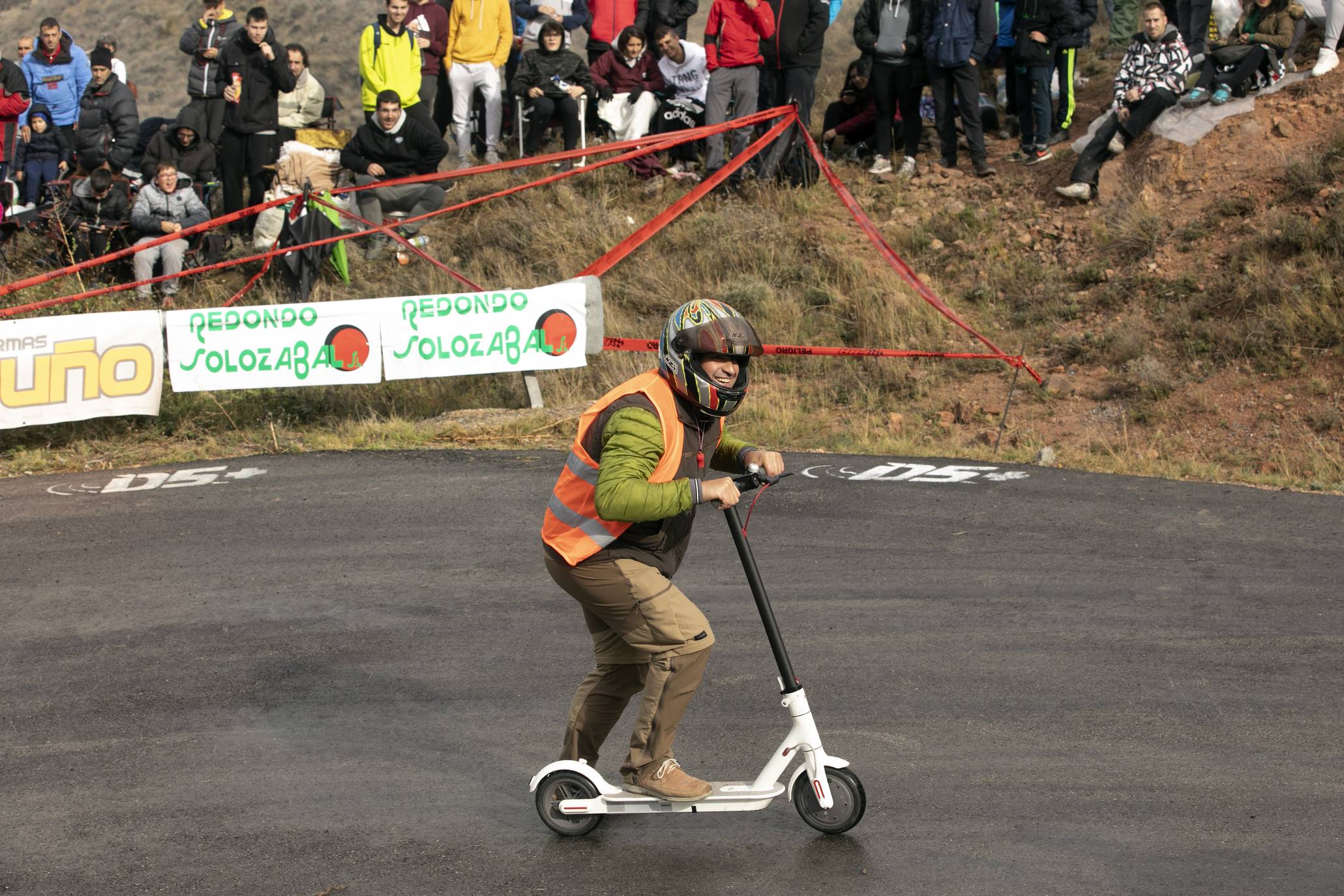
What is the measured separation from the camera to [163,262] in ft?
47.0

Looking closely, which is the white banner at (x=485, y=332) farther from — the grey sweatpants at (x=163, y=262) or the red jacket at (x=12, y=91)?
the red jacket at (x=12, y=91)

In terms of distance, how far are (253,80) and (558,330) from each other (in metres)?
6.52

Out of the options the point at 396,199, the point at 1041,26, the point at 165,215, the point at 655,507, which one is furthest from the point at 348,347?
the point at 1041,26

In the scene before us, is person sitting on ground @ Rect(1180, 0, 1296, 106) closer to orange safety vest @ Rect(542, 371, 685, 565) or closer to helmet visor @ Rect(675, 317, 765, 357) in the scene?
helmet visor @ Rect(675, 317, 765, 357)

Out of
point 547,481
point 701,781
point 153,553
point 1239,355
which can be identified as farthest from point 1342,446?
point 153,553

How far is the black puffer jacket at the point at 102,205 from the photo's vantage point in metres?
14.9

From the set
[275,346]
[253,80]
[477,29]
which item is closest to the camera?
[275,346]

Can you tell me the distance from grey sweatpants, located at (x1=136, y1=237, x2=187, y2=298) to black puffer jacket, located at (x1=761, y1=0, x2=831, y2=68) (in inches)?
282

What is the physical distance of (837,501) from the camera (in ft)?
32.7

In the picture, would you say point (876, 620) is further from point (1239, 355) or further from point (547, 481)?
point (1239, 355)

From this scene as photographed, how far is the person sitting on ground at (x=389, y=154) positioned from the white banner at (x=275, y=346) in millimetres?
4209

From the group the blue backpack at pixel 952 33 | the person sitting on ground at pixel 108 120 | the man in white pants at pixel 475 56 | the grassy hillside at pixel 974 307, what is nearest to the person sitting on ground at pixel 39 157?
the person sitting on ground at pixel 108 120

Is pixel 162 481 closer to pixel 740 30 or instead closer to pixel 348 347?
pixel 348 347

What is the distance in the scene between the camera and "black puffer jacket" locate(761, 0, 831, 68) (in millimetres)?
15750
